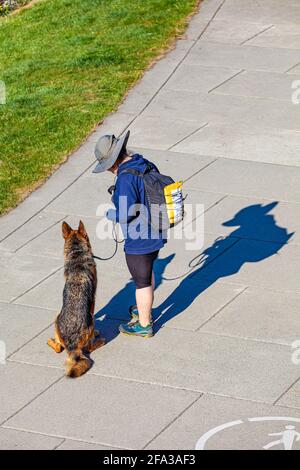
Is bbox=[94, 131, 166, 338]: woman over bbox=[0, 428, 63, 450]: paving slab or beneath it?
over

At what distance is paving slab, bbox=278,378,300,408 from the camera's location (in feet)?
26.1

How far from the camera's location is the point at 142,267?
8797 millimetres

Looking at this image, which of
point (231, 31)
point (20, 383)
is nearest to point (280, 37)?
point (231, 31)

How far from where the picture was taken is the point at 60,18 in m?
18.1

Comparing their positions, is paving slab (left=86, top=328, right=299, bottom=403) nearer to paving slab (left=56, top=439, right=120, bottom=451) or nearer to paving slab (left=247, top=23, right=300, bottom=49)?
paving slab (left=56, top=439, right=120, bottom=451)

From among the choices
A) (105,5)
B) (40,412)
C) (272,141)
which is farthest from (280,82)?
(40,412)

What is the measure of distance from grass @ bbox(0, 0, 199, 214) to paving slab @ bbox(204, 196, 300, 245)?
250 cm

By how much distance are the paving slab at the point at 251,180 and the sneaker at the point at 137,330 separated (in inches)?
129

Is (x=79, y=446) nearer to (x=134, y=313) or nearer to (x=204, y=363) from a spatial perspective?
(x=204, y=363)

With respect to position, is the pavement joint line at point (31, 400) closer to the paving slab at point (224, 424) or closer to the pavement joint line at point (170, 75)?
the paving slab at point (224, 424)

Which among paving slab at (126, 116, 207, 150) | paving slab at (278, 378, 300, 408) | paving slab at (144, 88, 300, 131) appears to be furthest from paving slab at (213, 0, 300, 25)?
paving slab at (278, 378, 300, 408)

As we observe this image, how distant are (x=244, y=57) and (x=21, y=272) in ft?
23.5

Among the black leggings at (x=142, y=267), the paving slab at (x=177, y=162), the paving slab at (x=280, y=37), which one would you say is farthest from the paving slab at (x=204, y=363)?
the paving slab at (x=280, y=37)
